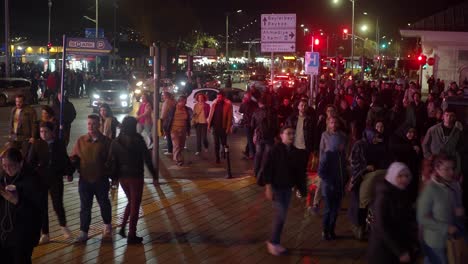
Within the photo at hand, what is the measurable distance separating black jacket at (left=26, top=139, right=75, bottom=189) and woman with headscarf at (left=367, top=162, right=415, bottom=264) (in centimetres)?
418

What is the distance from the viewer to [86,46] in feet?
38.7

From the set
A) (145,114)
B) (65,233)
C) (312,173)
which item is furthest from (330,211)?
(145,114)

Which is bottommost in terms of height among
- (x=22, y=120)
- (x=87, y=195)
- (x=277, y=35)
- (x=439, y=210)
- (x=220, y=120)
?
(x=87, y=195)

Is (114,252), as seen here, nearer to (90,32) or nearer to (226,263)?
(226,263)

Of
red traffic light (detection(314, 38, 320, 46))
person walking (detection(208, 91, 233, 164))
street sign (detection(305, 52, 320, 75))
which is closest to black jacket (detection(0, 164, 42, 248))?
person walking (detection(208, 91, 233, 164))

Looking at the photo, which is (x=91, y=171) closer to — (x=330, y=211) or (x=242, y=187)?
(x=330, y=211)

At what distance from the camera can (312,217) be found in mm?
10180

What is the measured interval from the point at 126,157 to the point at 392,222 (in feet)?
12.6

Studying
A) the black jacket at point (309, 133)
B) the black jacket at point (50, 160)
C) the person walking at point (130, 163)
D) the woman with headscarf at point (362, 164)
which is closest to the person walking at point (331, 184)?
the woman with headscarf at point (362, 164)

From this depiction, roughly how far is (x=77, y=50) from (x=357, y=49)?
243 feet

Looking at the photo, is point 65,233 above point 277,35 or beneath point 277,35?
beneath

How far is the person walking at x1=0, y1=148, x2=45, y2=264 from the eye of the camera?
6141 millimetres

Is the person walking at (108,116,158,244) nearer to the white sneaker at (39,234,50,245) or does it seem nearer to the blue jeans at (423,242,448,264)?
the white sneaker at (39,234,50,245)

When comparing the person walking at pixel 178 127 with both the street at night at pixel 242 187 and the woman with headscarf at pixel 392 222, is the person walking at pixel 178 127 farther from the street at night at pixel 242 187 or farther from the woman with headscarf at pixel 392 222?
the woman with headscarf at pixel 392 222
